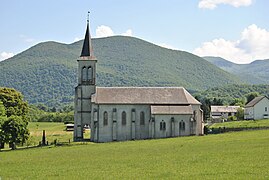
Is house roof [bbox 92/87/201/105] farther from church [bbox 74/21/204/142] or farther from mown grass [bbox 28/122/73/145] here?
mown grass [bbox 28/122/73/145]

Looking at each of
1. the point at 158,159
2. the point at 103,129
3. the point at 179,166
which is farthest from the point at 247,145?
the point at 103,129

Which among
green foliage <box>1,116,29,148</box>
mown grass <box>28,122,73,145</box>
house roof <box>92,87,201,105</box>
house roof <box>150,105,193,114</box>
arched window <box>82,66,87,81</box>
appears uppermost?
arched window <box>82,66,87,81</box>

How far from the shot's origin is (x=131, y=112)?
7475 centimetres

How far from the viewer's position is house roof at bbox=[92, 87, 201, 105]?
7469 cm

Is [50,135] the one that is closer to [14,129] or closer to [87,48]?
[87,48]

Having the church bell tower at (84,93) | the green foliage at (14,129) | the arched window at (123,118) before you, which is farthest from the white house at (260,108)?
the green foliage at (14,129)

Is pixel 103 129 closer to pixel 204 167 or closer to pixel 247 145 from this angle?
pixel 247 145

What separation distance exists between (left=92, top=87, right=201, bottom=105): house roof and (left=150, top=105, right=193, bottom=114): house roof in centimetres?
93

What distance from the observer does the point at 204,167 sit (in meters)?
30.4

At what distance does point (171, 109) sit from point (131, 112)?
6.59m

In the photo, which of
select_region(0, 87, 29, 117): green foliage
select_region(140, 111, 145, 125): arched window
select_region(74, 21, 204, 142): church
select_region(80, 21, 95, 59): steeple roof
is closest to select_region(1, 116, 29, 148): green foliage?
select_region(0, 87, 29, 117): green foliage

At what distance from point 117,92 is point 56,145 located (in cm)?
1454

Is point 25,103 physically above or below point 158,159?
above

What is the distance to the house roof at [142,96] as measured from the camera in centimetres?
7469
